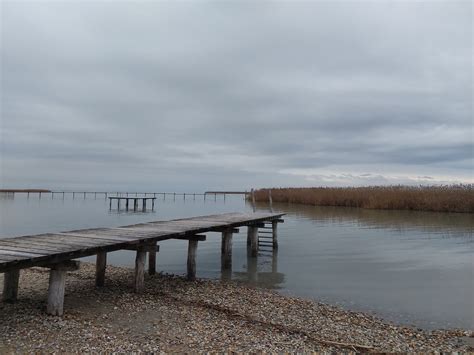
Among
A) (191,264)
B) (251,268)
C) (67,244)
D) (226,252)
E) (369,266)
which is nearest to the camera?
(67,244)

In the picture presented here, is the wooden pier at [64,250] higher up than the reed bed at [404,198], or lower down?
lower down

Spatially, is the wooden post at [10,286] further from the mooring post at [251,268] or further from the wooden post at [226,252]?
the wooden post at [226,252]

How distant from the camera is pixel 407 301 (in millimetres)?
9375

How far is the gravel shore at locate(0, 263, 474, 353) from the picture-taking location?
5.64 meters

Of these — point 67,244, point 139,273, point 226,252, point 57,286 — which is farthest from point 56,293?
point 226,252

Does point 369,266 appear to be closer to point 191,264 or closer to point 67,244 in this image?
point 191,264

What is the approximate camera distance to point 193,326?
6.54 meters

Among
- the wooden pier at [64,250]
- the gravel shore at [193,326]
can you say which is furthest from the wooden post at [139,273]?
the gravel shore at [193,326]

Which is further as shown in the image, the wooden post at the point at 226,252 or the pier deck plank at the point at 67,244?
the wooden post at the point at 226,252

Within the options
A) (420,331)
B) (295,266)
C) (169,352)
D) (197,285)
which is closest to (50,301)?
(169,352)

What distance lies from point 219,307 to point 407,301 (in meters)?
4.78

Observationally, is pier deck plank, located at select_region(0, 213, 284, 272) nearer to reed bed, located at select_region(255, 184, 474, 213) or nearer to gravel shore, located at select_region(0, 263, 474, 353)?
gravel shore, located at select_region(0, 263, 474, 353)

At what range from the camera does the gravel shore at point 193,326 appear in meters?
5.64

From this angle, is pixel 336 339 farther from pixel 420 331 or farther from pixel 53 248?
pixel 53 248
